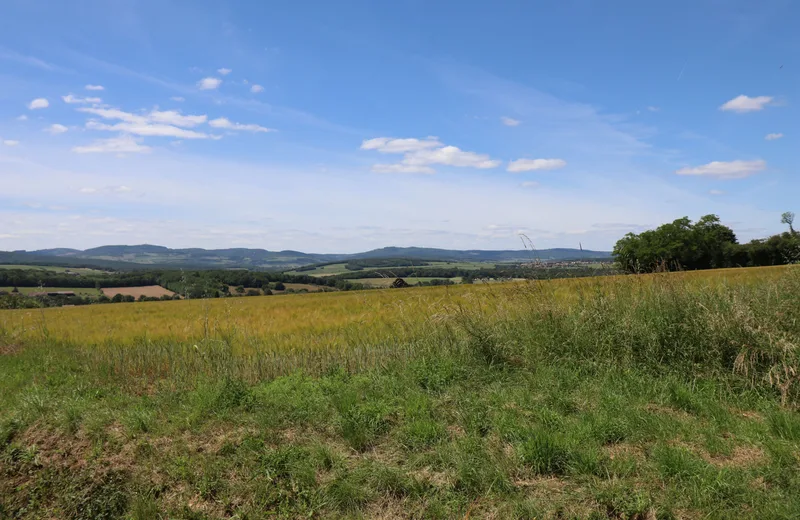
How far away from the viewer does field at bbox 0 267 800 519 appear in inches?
140

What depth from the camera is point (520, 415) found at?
4.63 metres

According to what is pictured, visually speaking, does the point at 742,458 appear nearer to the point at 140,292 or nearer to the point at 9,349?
the point at 9,349

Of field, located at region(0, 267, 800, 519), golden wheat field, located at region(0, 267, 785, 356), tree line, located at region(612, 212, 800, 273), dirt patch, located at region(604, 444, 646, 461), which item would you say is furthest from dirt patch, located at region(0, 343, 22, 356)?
tree line, located at region(612, 212, 800, 273)

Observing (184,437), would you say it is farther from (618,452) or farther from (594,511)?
(618,452)

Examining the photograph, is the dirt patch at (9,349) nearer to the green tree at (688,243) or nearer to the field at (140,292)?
the field at (140,292)

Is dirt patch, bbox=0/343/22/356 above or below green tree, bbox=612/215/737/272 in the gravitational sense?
below

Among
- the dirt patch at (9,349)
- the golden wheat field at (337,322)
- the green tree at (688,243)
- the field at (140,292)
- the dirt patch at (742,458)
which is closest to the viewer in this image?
the dirt patch at (742,458)

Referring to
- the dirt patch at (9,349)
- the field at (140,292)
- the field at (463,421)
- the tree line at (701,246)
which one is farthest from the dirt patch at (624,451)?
the tree line at (701,246)

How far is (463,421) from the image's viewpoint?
4.65m

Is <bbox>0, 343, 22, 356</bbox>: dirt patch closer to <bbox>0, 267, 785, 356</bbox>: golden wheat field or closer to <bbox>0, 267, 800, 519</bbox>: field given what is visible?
<bbox>0, 267, 785, 356</bbox>: golden wheat field

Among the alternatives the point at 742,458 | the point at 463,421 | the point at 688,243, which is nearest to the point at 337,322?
the point at 463,421

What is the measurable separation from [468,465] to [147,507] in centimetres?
280

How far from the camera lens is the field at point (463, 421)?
355 centimetres

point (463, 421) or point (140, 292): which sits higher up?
point (463, 421)
